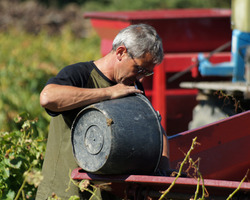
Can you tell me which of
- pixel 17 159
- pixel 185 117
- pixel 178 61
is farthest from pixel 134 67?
pixel 185 117

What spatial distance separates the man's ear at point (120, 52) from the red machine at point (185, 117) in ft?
2.01

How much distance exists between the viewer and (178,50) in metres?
5.80

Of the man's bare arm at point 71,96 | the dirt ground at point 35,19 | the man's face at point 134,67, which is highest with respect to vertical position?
the man's face at point 134,67

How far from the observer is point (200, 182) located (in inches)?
88.0

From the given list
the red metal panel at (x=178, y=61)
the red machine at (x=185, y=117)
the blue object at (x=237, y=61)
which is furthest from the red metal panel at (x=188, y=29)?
the blue object at (x=237, y=61)

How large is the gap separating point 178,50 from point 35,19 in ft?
47.9

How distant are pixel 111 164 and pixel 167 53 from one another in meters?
3.54

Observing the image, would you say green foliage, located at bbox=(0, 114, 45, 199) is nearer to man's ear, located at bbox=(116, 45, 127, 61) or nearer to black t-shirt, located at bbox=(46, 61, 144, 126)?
black t-shirt, located at bbox=(46, 61, 144, 126)

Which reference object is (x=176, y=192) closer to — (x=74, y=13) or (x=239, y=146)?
(x=239, y=146)

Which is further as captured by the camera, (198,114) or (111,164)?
(198,114)

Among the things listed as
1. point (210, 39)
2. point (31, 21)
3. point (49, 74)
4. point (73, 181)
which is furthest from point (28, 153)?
point (31, 21)

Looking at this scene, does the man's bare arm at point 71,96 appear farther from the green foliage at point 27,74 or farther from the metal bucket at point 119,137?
the green foliage at point 27,74

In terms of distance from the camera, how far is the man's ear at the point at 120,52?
264 centimetres

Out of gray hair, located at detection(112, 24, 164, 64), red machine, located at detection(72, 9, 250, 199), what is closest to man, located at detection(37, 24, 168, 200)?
gray hair, located at detection(112, 24, 164, 64)
